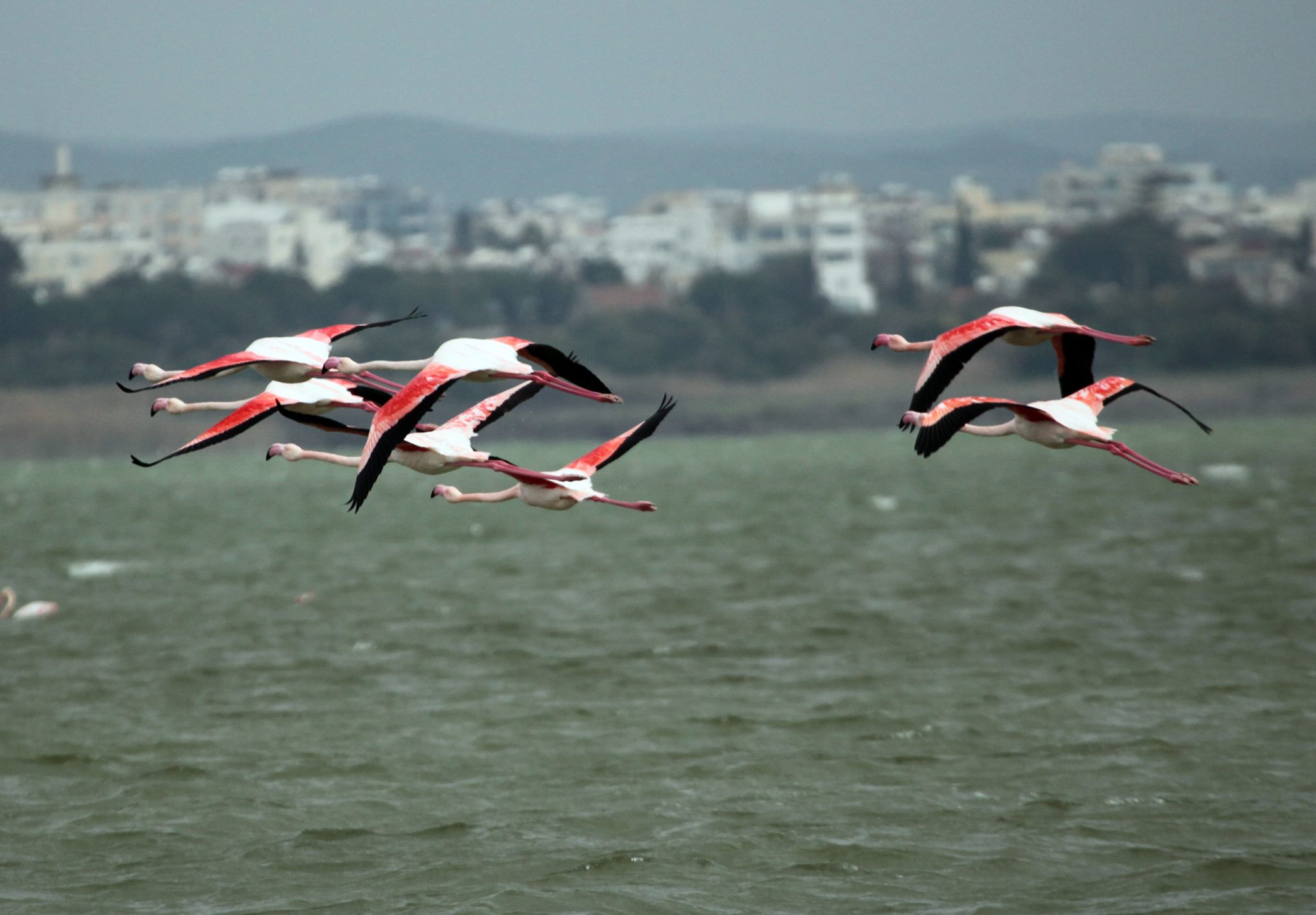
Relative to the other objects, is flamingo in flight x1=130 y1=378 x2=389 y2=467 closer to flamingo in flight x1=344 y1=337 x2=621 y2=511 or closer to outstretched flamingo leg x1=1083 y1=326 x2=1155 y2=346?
flamingo in flight x1=344 y1=337 x2=621 y2=511

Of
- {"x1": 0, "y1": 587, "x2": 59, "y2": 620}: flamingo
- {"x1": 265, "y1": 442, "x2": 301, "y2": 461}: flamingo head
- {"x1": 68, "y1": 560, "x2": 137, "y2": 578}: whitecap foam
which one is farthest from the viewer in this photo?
{"x1": 68, "y1": 560, "x2": 137, "y2": 578}: whitecap foam

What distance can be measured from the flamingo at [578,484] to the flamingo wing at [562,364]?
0.34 metres

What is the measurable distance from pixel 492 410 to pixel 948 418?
303 centimetres

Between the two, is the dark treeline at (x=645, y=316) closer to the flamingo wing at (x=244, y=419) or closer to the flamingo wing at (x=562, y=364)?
the flamingo wing at (x=244, y=419)

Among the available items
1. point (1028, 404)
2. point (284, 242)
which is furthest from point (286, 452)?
point (284, 242)

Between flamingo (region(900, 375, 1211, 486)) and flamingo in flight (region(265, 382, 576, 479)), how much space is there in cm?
215

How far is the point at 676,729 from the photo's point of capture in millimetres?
24750

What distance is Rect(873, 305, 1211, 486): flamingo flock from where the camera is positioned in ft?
31.1

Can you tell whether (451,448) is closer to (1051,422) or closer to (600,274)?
(1051,422)

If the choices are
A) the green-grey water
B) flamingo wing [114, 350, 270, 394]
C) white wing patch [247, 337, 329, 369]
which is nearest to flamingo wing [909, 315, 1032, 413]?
white wing patch [247, 337, 329, 369]

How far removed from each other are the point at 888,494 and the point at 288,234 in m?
126

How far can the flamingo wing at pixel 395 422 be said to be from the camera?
30.6ft

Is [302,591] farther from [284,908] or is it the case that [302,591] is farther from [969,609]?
[284,908]

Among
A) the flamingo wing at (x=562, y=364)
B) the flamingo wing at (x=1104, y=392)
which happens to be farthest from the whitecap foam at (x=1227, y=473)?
the flamingo wing at (x=562, y=364)
